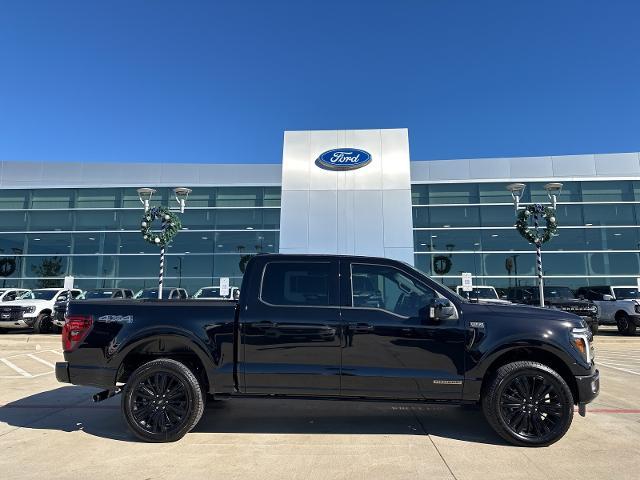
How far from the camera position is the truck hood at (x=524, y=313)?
4.91 metres

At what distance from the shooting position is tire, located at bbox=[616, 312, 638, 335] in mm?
16891

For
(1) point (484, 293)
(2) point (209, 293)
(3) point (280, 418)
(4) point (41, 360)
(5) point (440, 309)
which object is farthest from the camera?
(2) point (209, 293)

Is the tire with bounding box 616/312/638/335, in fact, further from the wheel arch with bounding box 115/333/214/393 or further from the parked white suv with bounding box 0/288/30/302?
the parked white suv with bounding box 0/288/30/302

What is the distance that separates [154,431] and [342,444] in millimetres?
2005

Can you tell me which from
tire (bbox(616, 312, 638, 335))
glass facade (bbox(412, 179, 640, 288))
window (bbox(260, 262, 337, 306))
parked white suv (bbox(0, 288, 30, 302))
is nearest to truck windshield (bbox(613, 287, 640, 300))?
tire (bbox(616, 312, 638, 335))

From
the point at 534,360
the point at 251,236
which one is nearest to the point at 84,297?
the point at 251,236

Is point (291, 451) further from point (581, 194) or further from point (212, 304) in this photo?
point (581, 194)

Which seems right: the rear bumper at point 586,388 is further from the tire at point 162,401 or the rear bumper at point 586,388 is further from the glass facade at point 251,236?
the glass facade at point 251,236

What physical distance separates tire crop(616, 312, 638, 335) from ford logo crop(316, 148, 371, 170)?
1217cm

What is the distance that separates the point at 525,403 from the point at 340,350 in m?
2.00

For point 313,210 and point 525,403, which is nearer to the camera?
point 525,403

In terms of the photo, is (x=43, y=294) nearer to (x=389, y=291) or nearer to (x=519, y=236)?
(x=389, y=291)

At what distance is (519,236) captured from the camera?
2484 centimetres

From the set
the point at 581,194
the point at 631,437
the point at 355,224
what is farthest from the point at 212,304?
the point at 581,194
